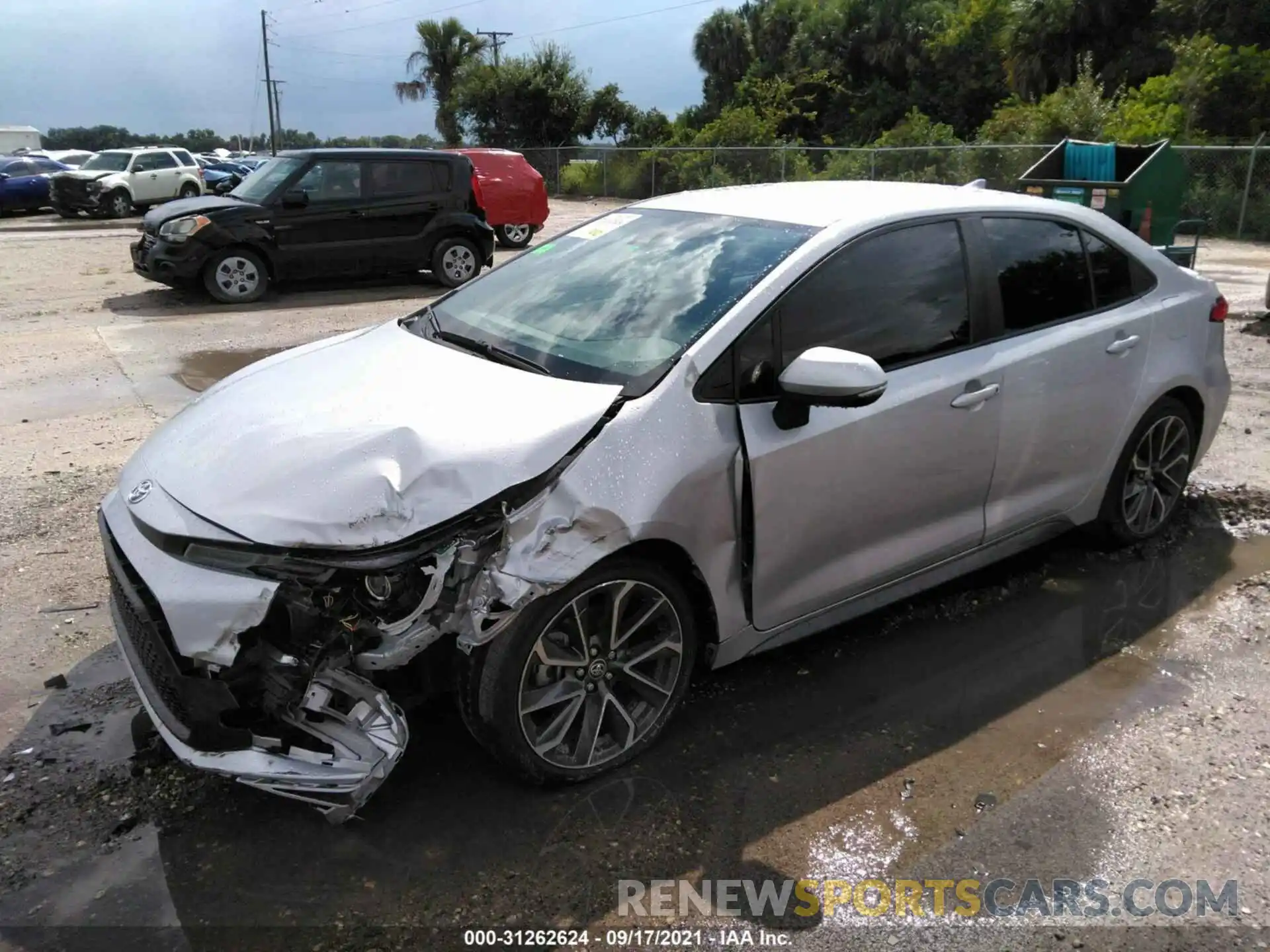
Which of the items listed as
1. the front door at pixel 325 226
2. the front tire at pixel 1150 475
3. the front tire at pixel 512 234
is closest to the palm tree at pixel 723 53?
the front tire at pixel 512 234

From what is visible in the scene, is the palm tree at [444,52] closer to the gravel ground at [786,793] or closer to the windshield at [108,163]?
the windshield at [108,163]

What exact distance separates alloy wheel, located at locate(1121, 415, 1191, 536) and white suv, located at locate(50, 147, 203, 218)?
2613cm

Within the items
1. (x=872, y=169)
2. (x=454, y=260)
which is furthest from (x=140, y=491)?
(x=872, y=169)

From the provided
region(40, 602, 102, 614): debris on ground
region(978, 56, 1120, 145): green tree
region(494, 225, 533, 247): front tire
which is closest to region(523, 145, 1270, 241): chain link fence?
region(978, 56, 1120, 145): green tree

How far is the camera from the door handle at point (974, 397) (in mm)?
3670

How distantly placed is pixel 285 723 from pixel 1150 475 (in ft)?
13.0

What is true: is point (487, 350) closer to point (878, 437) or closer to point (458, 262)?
point (878, 437)

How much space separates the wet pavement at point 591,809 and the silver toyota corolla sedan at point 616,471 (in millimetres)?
239

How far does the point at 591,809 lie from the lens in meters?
3.04

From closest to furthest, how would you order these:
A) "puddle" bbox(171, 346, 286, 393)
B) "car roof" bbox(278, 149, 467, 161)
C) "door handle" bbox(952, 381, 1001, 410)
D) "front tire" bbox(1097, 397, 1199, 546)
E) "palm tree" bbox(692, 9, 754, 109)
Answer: "door handle" bbox(952, 381, 1001, 410), "front tire" bbox(1097, 397, 1199, 546), "puddle" bbox(171, 346, 286, 393), "car roof" bbox(278, 149, 467, 161), "palm tree" bbox(692, 9, 754, 109)

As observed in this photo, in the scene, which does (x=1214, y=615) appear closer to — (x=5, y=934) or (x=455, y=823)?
(x=455, y=823)

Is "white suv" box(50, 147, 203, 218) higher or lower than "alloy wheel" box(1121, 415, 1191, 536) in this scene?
higher

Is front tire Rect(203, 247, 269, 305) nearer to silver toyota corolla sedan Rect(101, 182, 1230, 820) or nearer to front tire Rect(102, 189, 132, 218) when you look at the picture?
silver toyota corolla sedan Rect(101, 182, 1230, 820)

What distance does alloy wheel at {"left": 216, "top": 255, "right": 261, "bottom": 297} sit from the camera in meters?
12.0
